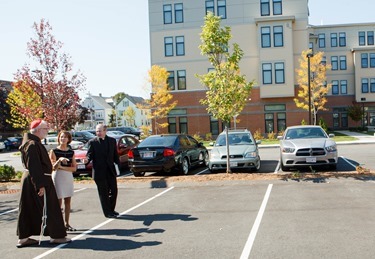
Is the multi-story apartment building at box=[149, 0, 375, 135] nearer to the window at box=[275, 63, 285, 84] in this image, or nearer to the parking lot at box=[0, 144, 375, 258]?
the window at box=[275, 63, 285, 84]

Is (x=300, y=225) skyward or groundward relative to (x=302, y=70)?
groundward

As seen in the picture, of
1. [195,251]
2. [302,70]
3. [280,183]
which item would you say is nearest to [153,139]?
[280,183]

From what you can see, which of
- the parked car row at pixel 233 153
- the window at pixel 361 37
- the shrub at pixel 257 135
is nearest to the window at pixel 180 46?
the shrub at pixel 257 135

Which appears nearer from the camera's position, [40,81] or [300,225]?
[300,225]

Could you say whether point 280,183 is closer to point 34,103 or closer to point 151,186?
point 151,186

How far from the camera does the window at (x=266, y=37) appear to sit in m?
33.3

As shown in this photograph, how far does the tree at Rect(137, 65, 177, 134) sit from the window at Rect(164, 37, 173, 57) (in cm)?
186

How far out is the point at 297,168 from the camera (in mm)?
14109

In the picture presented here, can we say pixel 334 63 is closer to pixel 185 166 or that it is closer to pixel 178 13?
pixel 178 13

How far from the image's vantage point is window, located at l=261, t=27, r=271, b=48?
33312 mm

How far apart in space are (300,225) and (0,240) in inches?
201

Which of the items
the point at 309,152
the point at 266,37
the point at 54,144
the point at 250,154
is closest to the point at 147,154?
the point at 250,154

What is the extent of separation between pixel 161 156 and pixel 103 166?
501cm

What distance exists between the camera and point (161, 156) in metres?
12.9
